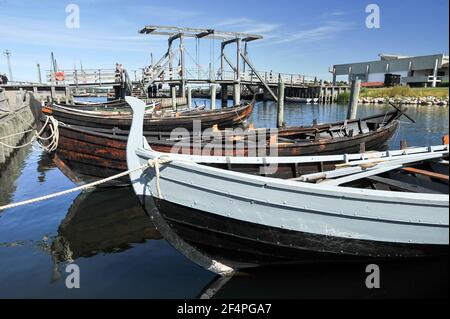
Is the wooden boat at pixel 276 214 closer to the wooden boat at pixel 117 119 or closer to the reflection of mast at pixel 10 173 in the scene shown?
the reflection of mast at pixel 10 173

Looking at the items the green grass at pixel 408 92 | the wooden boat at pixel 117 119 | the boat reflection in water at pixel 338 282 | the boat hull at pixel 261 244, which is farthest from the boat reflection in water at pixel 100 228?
the green grass at pixel 408 92

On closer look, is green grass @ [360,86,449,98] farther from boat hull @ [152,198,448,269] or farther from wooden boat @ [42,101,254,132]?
boat hull @ [152,198,448,269]

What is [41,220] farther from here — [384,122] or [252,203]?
[384,122]

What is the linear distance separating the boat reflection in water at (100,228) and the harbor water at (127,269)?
0.02 m

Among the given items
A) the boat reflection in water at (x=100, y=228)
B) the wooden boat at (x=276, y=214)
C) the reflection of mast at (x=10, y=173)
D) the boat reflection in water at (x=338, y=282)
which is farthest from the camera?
the reflection of mast at (x=10, y=173)

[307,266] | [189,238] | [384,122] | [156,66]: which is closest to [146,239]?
[189,238]

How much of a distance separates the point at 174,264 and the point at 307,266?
248cm

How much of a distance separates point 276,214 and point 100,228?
517 cm

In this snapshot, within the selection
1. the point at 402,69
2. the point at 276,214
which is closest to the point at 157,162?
the point at 276,214

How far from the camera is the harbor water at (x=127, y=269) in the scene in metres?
5.13

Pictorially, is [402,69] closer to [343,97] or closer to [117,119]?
[343,97]

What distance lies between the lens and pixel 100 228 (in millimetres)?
7953

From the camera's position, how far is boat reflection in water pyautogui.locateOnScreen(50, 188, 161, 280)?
271 inches

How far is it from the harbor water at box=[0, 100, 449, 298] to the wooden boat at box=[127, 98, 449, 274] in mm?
388
